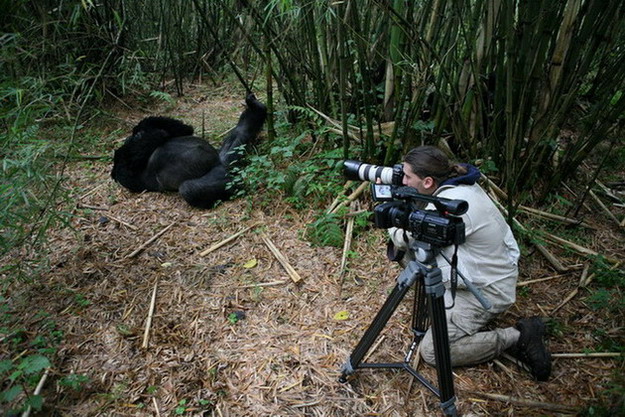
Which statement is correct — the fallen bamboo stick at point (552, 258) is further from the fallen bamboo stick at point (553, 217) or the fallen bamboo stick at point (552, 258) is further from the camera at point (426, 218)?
the camera at point (426, 218)

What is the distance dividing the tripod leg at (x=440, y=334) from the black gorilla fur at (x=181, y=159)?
2023mm

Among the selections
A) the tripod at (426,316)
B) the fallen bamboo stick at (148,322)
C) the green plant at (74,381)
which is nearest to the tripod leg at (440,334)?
the tripod at (426,316)

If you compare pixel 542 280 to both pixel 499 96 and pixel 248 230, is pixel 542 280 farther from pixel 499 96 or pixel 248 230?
pixel 248 230

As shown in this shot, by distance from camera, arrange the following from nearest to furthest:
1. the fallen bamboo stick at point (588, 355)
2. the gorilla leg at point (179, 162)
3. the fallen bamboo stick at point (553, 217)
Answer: the fallen bamboo stick at point (588, 355), the fallen bamboo stick at point (553, 217), the gorilla leg at point (179, 162)

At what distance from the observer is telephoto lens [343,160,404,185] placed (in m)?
1.91

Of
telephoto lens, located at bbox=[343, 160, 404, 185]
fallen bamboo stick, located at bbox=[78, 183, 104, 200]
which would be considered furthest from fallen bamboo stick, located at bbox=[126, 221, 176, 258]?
telephoto lens, located at bbox=[343, 160, 404, 185]

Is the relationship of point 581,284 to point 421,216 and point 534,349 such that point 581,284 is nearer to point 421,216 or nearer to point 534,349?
point 534,349

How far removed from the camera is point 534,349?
1990 mm

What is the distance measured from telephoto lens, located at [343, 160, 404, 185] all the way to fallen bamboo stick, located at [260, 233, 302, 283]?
31.1 inches

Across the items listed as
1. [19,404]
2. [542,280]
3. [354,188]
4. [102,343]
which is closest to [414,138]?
[354,188]

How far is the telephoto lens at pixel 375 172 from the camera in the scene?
1910 mm

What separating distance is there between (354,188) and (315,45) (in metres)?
1.11

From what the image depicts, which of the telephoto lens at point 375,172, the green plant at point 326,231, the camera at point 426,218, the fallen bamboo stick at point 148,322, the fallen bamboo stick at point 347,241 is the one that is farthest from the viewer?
the green plant at point 326,231

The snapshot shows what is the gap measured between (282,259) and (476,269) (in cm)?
121
